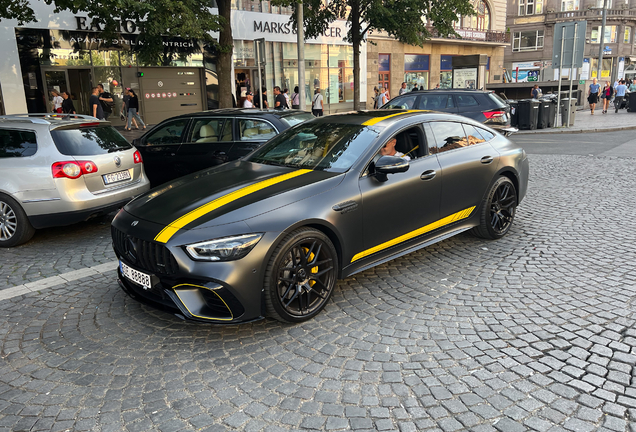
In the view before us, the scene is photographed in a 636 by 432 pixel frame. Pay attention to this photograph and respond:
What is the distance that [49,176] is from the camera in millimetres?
6051

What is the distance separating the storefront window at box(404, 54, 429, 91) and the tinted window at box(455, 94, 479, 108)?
22.2 metres

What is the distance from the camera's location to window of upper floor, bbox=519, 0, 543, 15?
191 feet

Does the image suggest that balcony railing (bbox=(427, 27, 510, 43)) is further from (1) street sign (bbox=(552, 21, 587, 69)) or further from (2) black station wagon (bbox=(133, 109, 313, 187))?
(2) black station wagon (bbox=(133, 109, 313, 187))

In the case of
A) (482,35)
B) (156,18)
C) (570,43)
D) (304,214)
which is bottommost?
(304,214)

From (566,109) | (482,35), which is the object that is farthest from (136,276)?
(482,35)

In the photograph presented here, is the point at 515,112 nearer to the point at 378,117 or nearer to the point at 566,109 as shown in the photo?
the point at 566,109

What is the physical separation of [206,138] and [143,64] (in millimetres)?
8967

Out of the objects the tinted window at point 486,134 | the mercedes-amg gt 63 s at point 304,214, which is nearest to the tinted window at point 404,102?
the tinted window at point 486,134

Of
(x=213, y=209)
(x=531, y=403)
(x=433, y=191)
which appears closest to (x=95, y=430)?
(x=213, y=209)

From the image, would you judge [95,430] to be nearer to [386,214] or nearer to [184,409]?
[184,409]

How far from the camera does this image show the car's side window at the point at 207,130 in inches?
305

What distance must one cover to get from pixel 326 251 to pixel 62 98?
16.5 meters

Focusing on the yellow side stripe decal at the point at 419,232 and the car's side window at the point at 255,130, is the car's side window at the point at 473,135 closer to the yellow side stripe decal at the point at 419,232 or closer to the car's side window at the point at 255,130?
the yellow side stripe decal at the point at 419,232

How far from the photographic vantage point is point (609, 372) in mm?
3164
